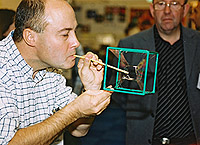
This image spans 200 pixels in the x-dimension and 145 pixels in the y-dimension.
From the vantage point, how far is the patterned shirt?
123 centimetres

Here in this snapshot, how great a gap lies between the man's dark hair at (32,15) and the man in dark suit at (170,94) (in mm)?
1172

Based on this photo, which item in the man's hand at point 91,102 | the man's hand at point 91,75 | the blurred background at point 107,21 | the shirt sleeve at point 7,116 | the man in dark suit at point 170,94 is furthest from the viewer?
the blurred background at point 107,21

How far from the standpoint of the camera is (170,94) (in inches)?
87.0

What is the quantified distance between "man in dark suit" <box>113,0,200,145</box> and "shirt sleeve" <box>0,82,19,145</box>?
125 centimetres

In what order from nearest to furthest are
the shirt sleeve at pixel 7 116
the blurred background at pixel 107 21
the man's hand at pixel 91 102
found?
1. the shirt sleeve at pixel 7 116
2. the man's hand at pixel 91 102
3. the blurred background at pixel 107 21

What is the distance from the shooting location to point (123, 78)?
1.47 meters

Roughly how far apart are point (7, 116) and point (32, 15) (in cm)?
55

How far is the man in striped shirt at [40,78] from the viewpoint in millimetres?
1255

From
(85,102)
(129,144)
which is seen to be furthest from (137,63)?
(129,144)

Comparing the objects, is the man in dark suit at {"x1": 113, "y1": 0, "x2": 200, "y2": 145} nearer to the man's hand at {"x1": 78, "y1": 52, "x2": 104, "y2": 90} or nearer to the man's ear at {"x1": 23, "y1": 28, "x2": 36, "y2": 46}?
the man's hand at {"x1": 78, "y1": 52, "x2": 104, "y2": 90}

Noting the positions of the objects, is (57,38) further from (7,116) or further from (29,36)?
(7,116)

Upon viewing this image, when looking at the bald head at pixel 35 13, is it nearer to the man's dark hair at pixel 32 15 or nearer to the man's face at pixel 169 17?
the man's dark hair at pixel 32 15

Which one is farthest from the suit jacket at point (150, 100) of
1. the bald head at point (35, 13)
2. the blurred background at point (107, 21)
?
the blurred background at point (107, 21)

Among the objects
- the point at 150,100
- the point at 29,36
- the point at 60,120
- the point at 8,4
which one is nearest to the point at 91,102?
the point at 60,120
